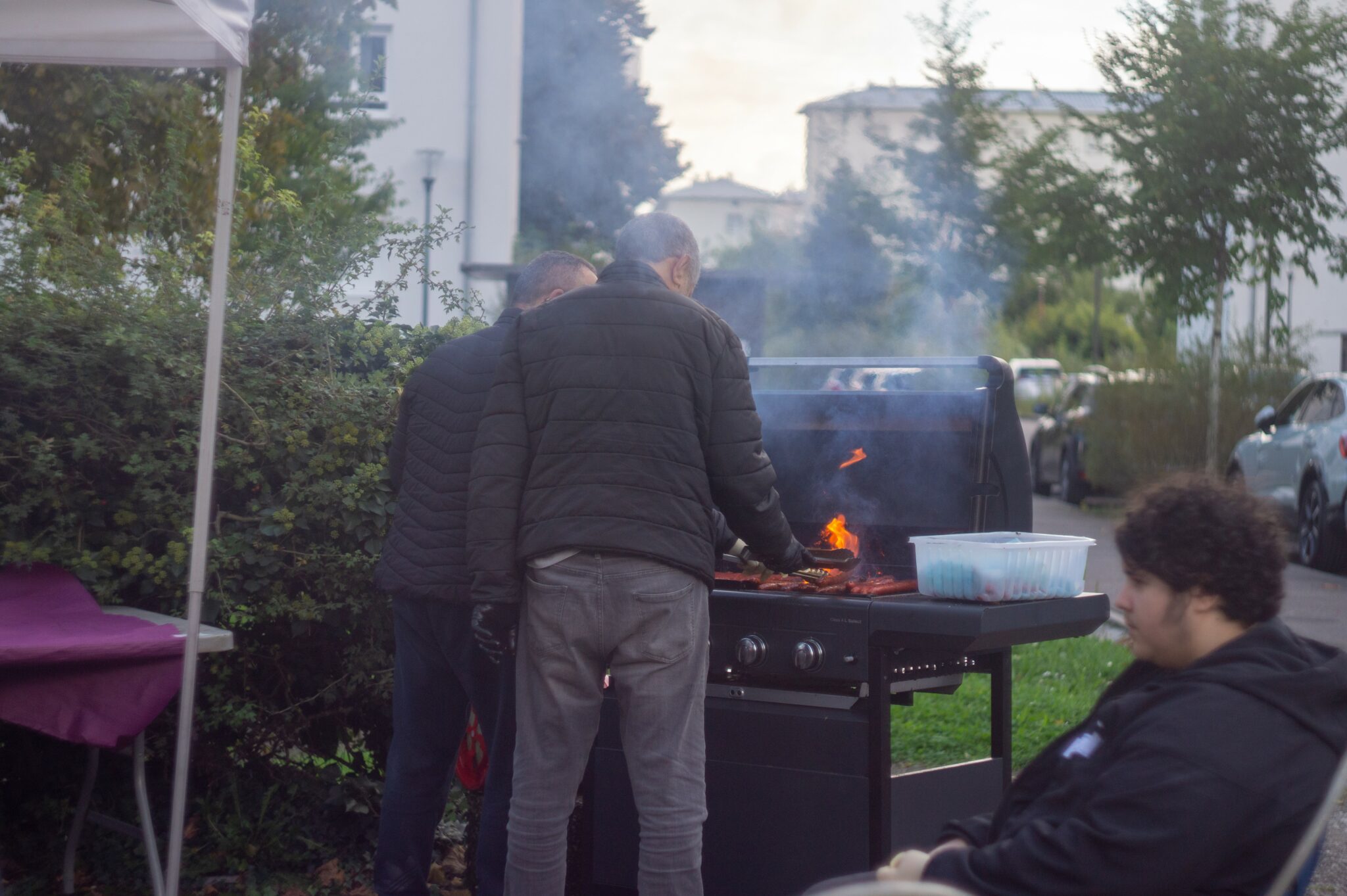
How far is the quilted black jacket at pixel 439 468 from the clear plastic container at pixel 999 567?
1.21 m

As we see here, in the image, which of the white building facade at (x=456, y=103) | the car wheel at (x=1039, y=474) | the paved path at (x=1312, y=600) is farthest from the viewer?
the white building facade at (x=456, y=103)

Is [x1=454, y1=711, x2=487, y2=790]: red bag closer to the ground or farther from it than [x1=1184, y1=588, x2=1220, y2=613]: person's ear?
closer to the ground

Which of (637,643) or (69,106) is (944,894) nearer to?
(637,643)

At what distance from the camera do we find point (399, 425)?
12.3 feet

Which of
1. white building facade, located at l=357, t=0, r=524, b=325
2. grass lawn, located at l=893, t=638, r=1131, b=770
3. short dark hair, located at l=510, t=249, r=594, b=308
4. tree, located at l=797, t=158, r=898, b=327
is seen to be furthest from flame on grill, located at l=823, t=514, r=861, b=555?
white building facade, located at l=357, t=0, r=524, b=325

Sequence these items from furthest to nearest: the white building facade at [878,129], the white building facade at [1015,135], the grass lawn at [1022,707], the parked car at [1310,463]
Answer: the white building facade at [1015,135] < the white building facade at [878,129] < the parked car at [1310,463] < the grass lawn at [1022,707]

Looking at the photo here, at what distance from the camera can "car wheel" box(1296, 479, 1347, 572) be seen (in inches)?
402

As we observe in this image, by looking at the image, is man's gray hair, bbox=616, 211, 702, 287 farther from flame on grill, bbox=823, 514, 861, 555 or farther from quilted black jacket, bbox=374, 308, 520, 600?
flame on grill, bbox=823, 514, 861, 555

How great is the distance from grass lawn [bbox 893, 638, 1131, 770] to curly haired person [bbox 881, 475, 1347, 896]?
336 centimetres

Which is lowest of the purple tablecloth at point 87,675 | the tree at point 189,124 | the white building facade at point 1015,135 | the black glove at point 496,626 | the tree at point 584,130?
the purple tablecloth at point 87,675

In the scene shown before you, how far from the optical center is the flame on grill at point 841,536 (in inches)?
157

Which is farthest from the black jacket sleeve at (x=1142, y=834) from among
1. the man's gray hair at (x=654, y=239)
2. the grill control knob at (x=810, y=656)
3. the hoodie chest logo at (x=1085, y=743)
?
the man's gray hair at (x=654, y=239)

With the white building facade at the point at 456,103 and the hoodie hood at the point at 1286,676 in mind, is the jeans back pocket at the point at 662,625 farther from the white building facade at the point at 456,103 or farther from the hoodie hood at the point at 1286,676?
the white building facade at the point at 456,103

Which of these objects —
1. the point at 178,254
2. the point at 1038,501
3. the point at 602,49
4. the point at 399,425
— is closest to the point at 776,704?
the point at 399,425
